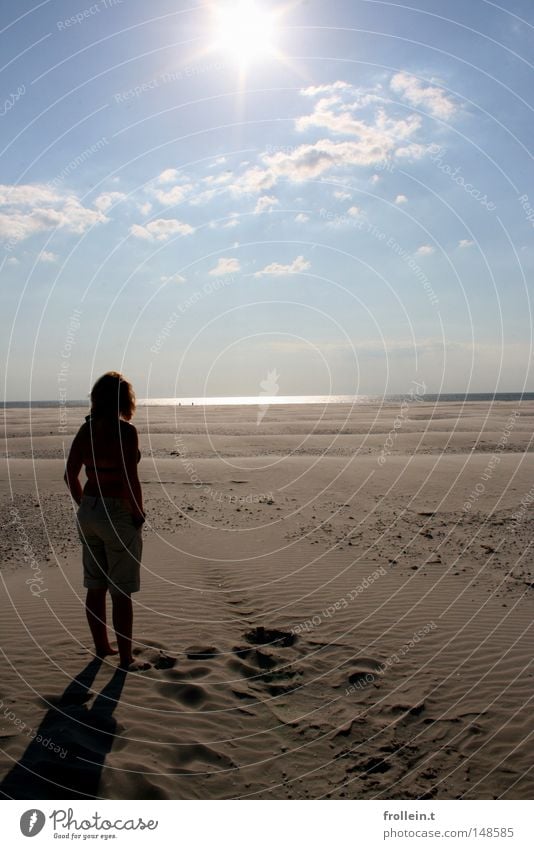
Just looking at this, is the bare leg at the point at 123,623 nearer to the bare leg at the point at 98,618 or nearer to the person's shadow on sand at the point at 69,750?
the bare leg at the point at 98,618

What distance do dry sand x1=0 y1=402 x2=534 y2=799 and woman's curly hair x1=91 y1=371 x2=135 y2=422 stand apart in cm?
282

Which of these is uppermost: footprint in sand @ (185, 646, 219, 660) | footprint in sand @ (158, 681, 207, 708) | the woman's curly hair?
the woman's curly hair

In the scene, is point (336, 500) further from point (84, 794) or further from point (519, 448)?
point (519, 448)

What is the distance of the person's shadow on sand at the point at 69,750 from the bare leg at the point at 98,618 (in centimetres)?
56

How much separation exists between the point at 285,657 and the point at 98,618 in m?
2.23

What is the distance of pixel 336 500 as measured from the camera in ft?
51.2

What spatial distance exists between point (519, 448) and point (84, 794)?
87.2 ft

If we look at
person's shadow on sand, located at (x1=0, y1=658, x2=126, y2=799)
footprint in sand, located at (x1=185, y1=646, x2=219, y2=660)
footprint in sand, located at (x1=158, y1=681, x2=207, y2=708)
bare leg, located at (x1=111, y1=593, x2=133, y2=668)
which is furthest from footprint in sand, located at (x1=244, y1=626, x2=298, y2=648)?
person's shadow on sand, located at (x1=0, y1=658, x2=126, y2=799)

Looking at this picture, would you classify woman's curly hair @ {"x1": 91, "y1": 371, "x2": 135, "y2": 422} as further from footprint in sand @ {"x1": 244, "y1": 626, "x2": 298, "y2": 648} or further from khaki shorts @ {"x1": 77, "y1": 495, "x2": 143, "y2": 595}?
footprint in sand @ {"x1": 244, "y1": 626, "x2": 298, "y2": 648}

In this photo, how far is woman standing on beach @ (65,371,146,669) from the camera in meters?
5.58

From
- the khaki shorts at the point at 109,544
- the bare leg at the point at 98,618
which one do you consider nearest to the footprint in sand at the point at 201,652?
the bare leg at the point at 98,618

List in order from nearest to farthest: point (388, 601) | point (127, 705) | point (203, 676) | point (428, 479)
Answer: point (127, 705)
point (203, 676)
point (388, 601)
point (428, 479)

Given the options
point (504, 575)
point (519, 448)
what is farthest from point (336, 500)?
point (519, 448)

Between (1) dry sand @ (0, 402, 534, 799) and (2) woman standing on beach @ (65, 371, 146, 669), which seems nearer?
(1) dry sand @ (0, 402, 534, 799)
